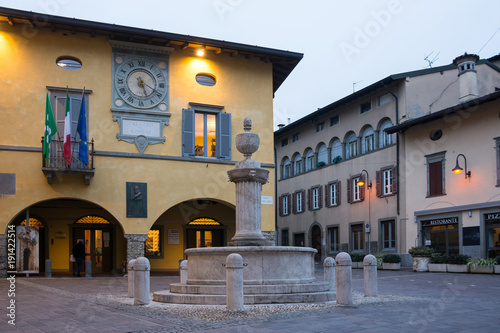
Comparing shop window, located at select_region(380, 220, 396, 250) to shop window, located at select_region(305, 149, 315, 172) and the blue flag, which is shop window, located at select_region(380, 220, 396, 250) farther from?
the blue flag

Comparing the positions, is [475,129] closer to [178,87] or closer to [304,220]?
[178,87]

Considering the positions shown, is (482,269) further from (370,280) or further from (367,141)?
(367,141)

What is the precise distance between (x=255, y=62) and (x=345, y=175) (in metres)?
12.2

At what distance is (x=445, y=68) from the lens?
29172 millimetres

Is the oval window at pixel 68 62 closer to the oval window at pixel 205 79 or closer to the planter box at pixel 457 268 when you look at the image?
the oval window at pixel 205 79

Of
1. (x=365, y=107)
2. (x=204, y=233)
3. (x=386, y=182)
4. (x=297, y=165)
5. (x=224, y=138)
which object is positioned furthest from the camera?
(x=297, y=165)

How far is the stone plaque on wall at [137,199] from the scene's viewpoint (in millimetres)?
21172

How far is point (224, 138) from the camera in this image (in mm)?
22641

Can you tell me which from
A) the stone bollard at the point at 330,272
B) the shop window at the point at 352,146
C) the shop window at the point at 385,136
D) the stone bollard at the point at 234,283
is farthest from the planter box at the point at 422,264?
the stone bollard at the point at 234,283

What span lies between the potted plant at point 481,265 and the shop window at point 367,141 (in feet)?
34.4

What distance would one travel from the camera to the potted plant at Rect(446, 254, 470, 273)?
22728 mm

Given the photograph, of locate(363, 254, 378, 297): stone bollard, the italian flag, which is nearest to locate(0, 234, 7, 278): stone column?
the italian flag

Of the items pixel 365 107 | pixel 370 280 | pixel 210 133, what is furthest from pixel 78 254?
pixel 365 107

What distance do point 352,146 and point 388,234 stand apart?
239 inches
